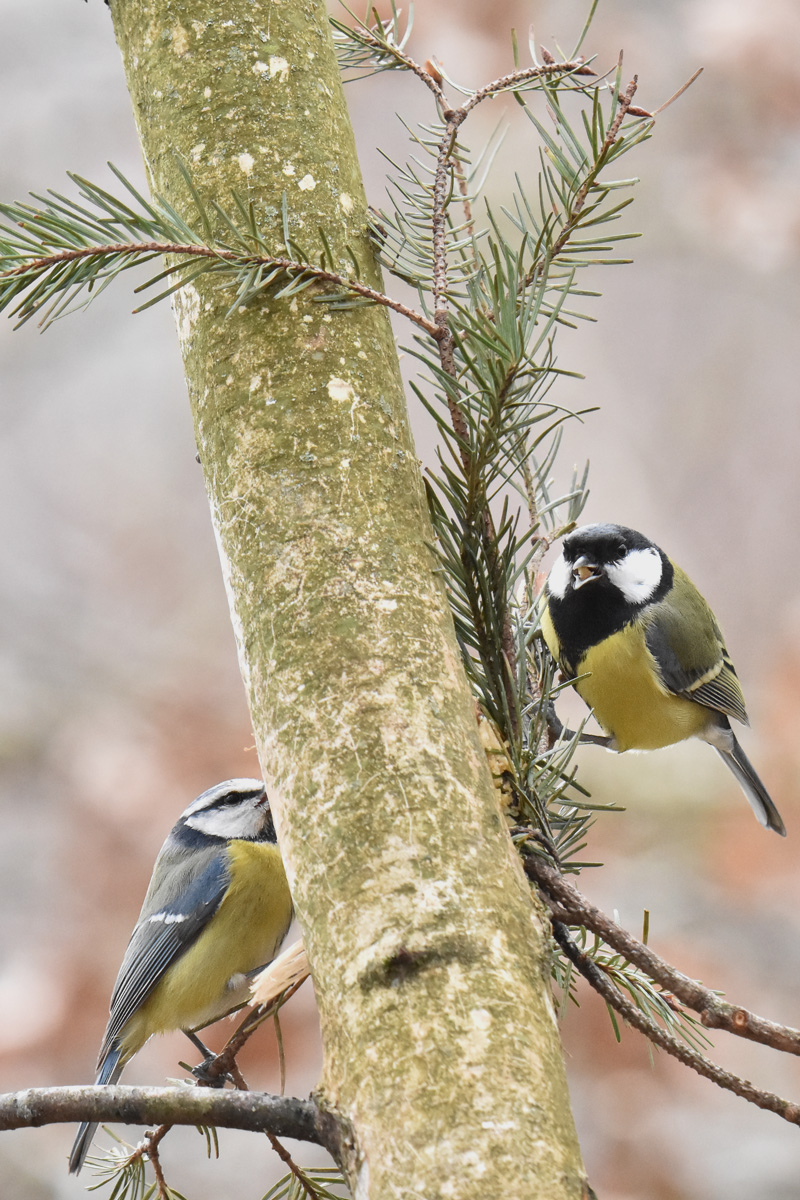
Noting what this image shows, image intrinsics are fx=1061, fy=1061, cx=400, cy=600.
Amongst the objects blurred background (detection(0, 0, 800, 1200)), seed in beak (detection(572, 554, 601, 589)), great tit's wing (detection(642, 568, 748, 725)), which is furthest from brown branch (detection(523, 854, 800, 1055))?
blurred background (detection(0, 0, 800, 1200))

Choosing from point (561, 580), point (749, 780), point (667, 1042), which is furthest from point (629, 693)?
point (667, 1042)

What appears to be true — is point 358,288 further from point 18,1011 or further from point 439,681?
Result: point 18,1011

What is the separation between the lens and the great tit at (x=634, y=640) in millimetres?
1153

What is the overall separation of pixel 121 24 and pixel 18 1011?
181 centimetres

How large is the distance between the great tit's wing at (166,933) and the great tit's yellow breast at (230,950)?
0.5 inches

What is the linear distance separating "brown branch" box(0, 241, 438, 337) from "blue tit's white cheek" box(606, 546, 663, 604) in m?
0.66

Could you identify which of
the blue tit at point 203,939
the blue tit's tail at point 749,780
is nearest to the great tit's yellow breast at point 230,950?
the blue tit at point 203,939

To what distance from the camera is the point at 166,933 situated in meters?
1.24

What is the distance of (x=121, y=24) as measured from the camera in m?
0.68

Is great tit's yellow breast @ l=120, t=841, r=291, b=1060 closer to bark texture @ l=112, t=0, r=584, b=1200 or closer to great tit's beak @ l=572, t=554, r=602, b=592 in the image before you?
great tit's beak @ l=572, t=554, r=602, b=592

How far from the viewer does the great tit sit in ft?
3.78

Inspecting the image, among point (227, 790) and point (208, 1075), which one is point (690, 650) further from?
point (208, 1075)

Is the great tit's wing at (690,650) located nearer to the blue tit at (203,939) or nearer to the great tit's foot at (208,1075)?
the blue tit at (203,939)

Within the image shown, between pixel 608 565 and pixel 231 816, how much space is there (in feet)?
1.86
